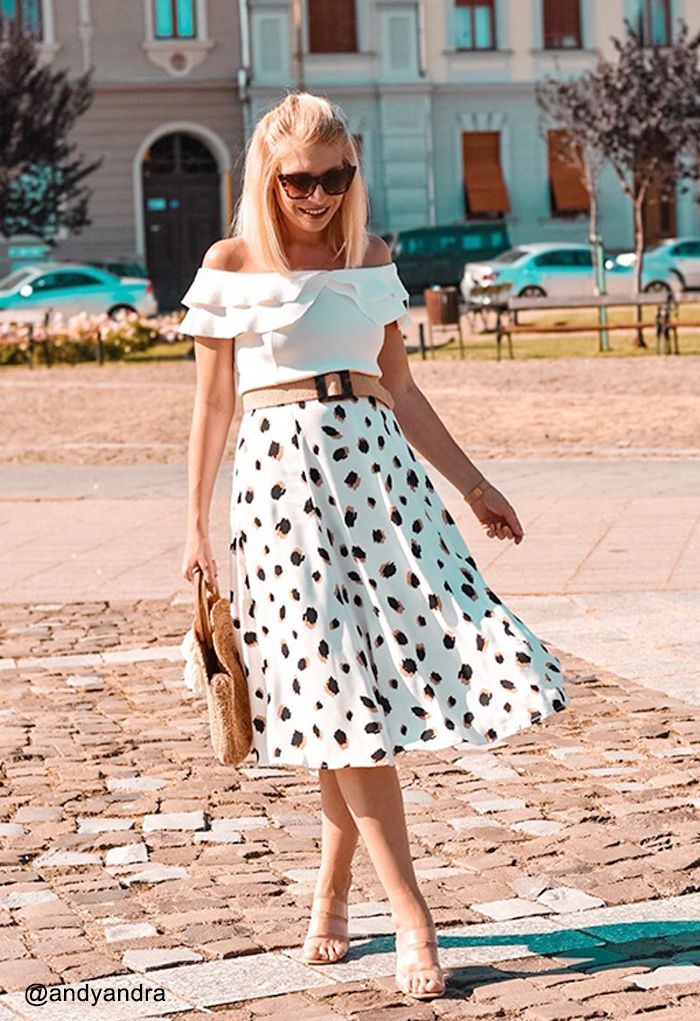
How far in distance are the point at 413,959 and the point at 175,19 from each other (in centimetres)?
4709

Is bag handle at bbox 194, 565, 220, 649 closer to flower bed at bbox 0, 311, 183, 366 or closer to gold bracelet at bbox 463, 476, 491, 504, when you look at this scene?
gold bracelet at bbox 463, 476, 491, 504

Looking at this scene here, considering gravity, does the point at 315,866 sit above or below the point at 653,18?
below

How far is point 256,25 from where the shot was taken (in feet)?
163

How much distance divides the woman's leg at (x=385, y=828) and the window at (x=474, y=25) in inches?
1866

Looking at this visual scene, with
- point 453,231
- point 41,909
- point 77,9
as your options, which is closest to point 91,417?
point 41,909

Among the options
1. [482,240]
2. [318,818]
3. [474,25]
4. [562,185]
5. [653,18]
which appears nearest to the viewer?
[318,818]

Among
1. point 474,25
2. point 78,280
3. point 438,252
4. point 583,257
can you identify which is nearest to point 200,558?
point 78,280

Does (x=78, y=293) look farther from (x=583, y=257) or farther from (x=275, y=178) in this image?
(x=275, y=178)

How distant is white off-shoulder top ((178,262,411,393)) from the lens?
443 cm

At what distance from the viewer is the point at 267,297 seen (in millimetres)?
4422

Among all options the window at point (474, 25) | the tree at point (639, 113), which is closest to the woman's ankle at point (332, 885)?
the tree at point (639, 113)

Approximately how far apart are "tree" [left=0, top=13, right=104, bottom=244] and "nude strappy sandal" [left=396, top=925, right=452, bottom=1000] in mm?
40970

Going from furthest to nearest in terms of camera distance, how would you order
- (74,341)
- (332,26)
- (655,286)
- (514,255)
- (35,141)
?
(332,26) → (35,141) → (655,286) → (514,255) → (74,341)

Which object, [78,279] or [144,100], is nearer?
[78,279]
